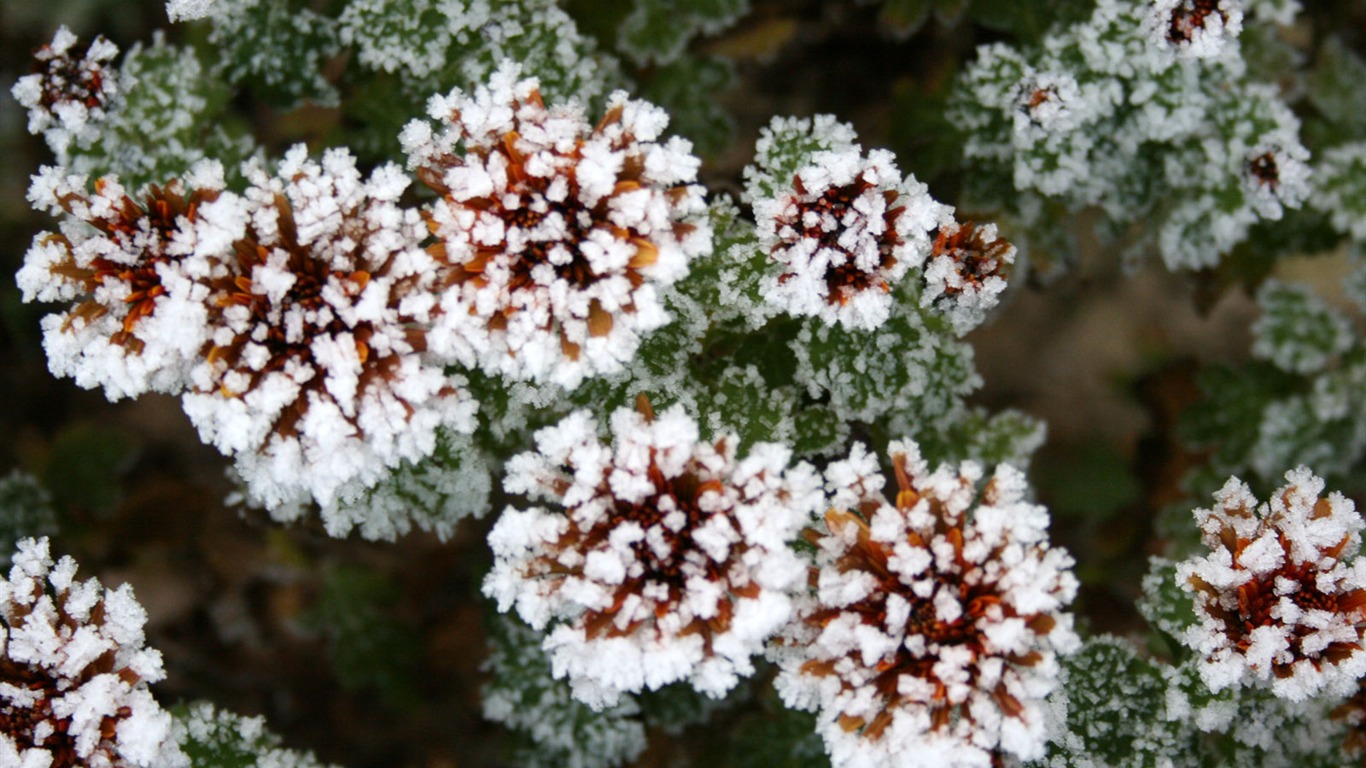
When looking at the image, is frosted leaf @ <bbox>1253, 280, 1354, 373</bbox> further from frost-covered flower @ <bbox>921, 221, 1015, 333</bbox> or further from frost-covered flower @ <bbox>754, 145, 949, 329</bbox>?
frost-covered flower @ <bbox>754, 145, 949, 329</bbox>

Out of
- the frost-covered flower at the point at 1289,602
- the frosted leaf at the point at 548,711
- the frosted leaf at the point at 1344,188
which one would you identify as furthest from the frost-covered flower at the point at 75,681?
the frosted leaf at the point at 1344,188

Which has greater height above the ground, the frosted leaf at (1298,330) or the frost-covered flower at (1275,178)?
the frosted leaf at (1298,330)

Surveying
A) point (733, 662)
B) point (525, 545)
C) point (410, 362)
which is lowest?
point (733, 662)

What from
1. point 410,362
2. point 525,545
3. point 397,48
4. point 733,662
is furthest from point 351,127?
point 733,662

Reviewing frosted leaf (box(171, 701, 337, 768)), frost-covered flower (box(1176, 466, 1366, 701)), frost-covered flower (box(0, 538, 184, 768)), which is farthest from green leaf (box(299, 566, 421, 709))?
frost-covered flower (box(1176, 466, 1366, 701))

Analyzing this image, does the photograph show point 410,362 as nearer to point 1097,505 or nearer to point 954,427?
point 954,427

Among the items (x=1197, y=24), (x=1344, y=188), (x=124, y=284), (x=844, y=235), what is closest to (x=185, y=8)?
(x=124, y=284)

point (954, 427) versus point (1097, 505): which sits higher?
point (1097, 505)

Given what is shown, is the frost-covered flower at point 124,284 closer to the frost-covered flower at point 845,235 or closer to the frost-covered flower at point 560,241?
the frost-covered flower at point 560,241
